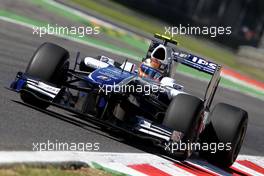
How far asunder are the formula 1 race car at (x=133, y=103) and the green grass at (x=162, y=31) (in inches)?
789

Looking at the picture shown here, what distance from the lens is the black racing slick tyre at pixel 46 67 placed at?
29.0 feet

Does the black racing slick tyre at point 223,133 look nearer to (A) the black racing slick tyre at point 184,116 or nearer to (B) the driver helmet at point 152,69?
(A) the black racing slick tyre at point 184,116

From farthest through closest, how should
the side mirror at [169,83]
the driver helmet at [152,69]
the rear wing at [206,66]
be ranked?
the driver helmet at [152,69] → the rear wing at [206,66] → the side mirror at [169,83]

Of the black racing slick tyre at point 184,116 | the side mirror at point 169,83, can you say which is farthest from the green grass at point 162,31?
the black racing slick tyre at point 184,116

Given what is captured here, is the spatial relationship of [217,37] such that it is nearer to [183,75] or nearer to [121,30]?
[121,30]

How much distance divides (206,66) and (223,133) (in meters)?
1.29

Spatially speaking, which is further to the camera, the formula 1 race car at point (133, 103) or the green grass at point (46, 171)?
the formula 1 race car at point (133, 103)

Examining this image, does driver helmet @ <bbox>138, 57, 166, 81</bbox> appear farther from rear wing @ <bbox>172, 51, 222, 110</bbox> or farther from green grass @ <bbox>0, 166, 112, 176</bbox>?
green grass @ <bbox>0, 166, 112, 176</bbox>

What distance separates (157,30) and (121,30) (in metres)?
7.56

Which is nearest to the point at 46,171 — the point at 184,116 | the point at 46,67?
the point at 184,116

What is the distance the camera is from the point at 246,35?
51.6m

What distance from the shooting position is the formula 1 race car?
8.41 m

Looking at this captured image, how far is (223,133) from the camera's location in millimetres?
9297

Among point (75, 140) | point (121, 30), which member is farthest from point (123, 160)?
point (121, 30)
